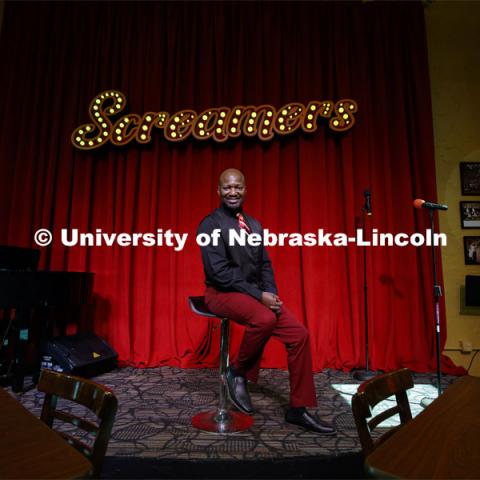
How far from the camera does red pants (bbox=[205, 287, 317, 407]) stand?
6.97 ft

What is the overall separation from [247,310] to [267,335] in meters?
0.19

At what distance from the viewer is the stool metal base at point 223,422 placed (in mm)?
2129

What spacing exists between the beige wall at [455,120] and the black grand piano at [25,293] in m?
3.85

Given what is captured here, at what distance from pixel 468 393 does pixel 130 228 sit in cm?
358

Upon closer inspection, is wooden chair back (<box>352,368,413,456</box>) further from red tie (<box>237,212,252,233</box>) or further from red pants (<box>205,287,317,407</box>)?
red tie (<box>237,212,252,233</box>)

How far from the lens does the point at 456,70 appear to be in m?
4.33

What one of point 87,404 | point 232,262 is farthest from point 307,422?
point 87,404

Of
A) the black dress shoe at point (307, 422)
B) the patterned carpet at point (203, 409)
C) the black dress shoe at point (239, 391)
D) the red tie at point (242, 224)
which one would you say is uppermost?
the red tie at point (242, 224)

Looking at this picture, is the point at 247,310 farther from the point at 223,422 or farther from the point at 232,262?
the point at 223,422

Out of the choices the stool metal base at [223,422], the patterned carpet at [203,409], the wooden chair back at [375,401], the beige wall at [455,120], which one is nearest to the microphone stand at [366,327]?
the patterned carpet at [203,409]

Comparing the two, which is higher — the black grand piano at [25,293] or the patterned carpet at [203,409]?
the black grand piano at [25,293]

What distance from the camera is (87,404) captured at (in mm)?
953

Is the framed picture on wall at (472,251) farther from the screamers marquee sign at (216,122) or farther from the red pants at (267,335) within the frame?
the red pants at (267,335)

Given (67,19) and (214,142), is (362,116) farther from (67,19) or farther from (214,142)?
(67,19)
